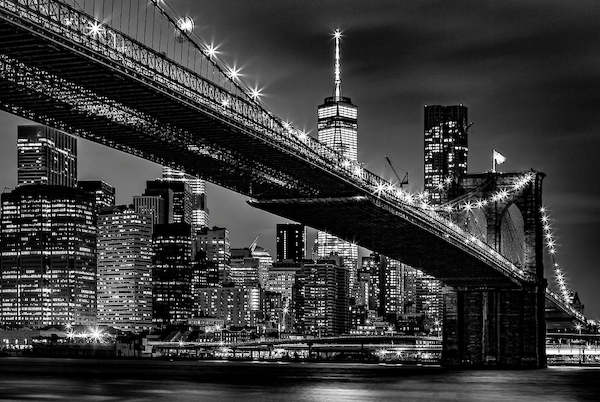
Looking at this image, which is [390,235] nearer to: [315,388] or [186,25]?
[315,388]

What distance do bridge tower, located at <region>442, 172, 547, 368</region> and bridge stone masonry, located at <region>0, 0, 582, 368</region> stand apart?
3.5 inches

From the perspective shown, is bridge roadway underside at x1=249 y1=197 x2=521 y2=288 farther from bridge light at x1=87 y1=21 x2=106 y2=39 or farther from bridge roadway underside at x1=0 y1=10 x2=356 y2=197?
bridge light at x1=87 y1=21 x2=106 y2=39

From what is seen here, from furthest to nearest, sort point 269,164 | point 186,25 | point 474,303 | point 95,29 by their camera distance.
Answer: point 474,303, point 269,164, point 186,25, point 95,29

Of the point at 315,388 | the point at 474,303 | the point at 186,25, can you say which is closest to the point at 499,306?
the point at 474,303

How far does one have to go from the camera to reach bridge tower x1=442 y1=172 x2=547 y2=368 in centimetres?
8019

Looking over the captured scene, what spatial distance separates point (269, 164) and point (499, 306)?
3284 centimetres

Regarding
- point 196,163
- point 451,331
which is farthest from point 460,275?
point 196,163

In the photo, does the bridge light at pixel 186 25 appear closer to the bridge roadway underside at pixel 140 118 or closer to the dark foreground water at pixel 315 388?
the bridge roadway underside at pixel 140 118

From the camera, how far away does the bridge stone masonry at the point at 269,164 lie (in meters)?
36.1

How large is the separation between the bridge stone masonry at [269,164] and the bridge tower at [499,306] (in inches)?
3.5

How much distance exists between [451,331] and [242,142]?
132ft

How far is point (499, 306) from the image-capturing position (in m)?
80.5

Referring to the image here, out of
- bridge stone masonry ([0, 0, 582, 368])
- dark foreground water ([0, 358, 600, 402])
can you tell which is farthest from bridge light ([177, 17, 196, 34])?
dark foreground water ([0, 358, 600, 402])

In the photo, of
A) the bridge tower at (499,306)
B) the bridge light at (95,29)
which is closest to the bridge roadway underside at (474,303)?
the bridge tower at (499,306)
